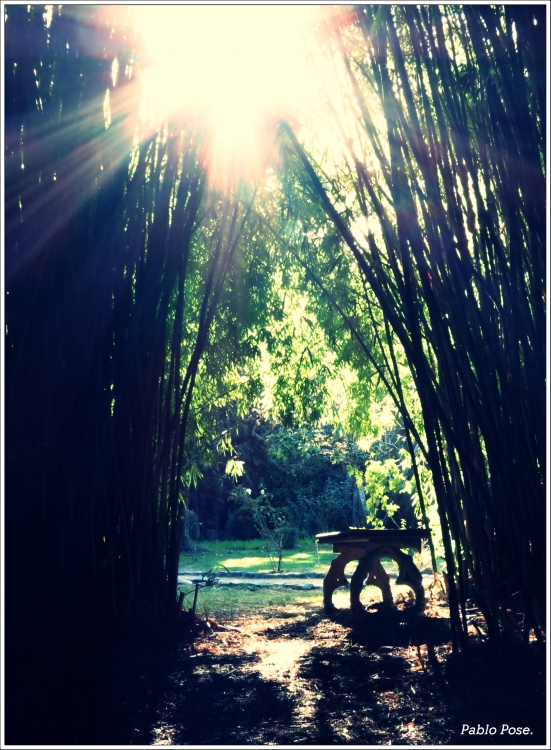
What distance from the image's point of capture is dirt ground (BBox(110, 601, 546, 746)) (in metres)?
2.01

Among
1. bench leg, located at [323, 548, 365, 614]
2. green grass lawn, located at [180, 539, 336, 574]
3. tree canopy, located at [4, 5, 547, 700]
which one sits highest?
tree canopy, located at [4, 5, 547, 700]

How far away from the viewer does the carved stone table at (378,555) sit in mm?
4102

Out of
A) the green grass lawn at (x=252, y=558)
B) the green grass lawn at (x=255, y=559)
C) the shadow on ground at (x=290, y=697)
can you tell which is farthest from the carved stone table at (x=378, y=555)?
the green grass lawn at (x=252, y=558)

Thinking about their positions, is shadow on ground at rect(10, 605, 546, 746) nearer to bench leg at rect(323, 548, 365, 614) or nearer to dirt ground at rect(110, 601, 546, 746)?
dirt ground at rect(110, 601, 546, 746)

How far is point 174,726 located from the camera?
208cm

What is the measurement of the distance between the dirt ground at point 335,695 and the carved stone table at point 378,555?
0.75m

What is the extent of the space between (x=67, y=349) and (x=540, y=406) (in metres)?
1.69

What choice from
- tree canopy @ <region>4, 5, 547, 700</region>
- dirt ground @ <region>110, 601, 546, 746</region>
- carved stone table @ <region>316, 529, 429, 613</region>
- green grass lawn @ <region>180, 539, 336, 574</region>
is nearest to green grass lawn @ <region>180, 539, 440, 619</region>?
green grass lawn @ <region>180, 539, 336, 574</region>

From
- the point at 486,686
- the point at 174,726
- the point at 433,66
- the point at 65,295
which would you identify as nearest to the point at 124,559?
the point at 174,726

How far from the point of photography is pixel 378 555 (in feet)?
14.0

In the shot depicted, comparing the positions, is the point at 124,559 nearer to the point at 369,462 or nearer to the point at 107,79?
the point at 107,79

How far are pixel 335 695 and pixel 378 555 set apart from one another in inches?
73.8

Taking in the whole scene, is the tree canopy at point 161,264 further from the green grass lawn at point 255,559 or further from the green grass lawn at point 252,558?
the green grass lawn at point 252,558

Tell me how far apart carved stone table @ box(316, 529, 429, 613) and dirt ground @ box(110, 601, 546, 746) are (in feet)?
2.46
